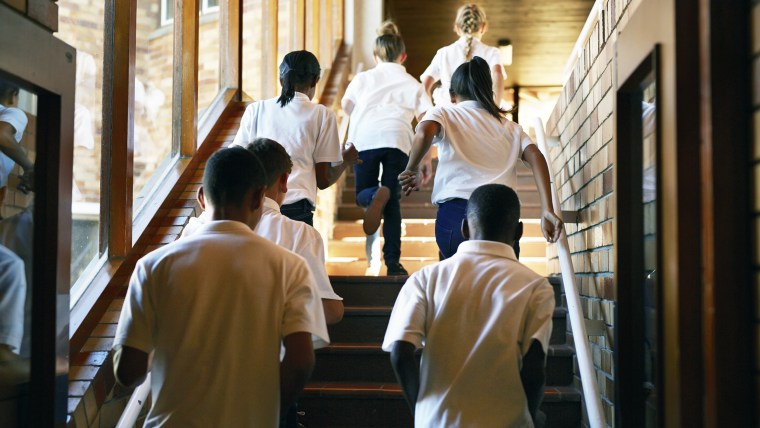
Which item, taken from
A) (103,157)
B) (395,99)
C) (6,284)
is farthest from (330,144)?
(6,284)

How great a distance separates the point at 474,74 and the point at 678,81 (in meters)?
2.01

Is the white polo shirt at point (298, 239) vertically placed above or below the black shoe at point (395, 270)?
above

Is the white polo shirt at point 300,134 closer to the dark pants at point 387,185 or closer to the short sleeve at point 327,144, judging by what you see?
the short sleeve at point 327,144

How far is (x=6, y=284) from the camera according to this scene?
2.24 m

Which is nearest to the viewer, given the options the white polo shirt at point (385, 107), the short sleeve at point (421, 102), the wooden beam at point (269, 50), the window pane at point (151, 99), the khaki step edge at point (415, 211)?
the window pane at point (151, 99)

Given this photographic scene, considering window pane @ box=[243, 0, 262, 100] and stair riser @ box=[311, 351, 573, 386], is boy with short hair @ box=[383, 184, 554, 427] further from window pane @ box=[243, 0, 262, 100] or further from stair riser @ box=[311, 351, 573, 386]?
window pane @ box=[243, 0, 262, 100]

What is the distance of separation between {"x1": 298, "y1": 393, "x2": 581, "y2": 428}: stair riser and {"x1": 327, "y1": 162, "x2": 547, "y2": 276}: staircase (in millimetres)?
1946

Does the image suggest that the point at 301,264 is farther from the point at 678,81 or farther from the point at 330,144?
the point at 330,144

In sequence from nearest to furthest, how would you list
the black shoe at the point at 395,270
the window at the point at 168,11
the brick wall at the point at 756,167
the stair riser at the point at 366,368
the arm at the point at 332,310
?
the brick wall at the point at 756,167
the arm at the point at 332,310
the stair riser at the point at 366,368
the window at the point at 168,11
the black shoe at the point at 395,270

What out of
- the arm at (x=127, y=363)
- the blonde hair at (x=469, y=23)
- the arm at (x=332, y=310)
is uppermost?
the blonde hair at (x=469, y=23)

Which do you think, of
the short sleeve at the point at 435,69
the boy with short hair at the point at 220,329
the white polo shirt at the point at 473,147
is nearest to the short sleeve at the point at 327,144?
the white polo shirt at the point at 473,147

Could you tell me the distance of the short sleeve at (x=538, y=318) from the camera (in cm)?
234

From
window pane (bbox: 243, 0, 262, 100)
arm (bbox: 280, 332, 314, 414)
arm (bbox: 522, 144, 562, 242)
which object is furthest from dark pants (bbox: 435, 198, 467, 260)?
window pane (bbox: 243, 0, 262, 100)

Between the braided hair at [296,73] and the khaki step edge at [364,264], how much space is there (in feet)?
7.98
